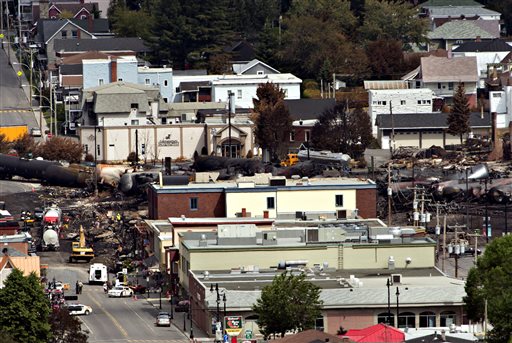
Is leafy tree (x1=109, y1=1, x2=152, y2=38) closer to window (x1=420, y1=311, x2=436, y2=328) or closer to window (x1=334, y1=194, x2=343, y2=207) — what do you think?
window (x1=334, y1=194, x2=343, y2=207)

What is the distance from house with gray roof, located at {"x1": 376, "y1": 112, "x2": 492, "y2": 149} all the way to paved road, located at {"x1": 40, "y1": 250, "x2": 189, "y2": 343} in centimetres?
4001

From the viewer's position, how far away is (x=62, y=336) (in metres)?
77.1

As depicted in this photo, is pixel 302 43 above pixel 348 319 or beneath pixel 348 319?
above

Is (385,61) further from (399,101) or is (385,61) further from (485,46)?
(399,101)

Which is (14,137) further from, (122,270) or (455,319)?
(455,319)

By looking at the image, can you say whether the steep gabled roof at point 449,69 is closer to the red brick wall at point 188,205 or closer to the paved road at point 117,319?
the red brick wall at point 188,205

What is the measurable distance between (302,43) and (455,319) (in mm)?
77477

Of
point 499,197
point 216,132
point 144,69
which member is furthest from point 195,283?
point 144,69

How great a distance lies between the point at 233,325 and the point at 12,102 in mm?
72950

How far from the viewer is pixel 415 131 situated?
440 feet

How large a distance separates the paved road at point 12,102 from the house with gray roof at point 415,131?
22.3m

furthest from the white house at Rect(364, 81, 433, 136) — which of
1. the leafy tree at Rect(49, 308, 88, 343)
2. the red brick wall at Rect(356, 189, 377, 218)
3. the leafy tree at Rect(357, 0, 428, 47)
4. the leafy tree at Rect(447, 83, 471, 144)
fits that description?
the leafy tree at Rect(49, 308, 88, 343)

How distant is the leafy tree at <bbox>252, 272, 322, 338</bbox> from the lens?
78062mm

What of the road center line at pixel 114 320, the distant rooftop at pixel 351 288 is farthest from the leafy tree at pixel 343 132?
the distant rooftop at pixel 351 288
